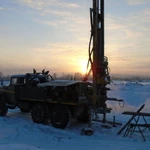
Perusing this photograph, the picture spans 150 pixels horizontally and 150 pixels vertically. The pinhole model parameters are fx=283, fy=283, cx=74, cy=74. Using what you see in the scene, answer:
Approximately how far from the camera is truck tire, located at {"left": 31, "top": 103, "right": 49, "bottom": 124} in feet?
41.3

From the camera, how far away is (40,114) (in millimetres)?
12688

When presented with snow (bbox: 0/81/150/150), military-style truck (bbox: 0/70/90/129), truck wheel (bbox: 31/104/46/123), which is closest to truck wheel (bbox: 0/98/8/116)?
military-style truck (bbox: 0/70/90/129)

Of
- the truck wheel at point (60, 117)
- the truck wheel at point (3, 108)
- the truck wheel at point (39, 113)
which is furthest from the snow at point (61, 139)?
the truck wheel at point (3, 108)

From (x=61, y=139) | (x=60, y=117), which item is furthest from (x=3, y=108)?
(x=61, y=139)

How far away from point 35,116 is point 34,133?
2.36 meters

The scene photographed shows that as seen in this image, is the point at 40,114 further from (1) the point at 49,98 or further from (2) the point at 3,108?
(2) the point at 3,108

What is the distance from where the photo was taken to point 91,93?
1230cm

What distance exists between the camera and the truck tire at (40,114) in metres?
12.6

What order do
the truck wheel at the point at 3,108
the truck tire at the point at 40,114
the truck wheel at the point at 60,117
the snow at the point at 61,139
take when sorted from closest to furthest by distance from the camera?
the snow at the point at 61,139
the truck wheel at the point at 60,117
the truck tire at the point at 40,114
the truck wheel at the point at 3,108

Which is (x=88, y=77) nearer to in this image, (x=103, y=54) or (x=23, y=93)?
(x=103, y=54)

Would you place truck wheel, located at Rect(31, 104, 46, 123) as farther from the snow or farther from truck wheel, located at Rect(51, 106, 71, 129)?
truck wheel, located at Rect(51, 106, 71, 129)

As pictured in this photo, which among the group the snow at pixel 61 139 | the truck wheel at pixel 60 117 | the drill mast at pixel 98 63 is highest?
the drill mast at pixel 98 63

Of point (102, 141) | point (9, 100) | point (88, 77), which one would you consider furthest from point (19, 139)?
point (9, 100)

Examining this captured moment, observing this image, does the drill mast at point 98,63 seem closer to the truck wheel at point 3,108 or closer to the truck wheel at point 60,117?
the truck wheel at point 60,117
